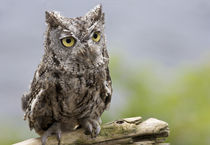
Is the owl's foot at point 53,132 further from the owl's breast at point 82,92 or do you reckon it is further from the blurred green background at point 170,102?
the blurred green background at point 170,102

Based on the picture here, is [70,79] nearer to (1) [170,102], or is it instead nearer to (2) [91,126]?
(2) [91,126]

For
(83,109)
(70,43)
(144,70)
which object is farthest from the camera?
(144,70)

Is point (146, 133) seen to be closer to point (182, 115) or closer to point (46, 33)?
point (46, 33)

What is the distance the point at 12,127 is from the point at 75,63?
1.76 m

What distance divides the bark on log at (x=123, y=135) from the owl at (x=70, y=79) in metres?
0.04

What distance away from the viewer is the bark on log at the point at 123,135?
1.82 metres

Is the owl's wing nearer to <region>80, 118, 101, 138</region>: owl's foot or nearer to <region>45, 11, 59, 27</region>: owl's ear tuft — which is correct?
<region>80, 118, 101, 138</region>: owl's foot

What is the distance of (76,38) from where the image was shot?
1552 mm

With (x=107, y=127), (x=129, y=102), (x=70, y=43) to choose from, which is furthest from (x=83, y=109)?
(x=129, y=102)

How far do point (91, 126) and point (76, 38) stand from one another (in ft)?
1.85

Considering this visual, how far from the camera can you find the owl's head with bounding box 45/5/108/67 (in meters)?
1.55

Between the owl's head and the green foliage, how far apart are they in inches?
57.8

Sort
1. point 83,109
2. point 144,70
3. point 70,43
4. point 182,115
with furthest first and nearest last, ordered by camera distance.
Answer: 1. point 144,70
2. point 182,115
3. point 83,109
4. point 70,43

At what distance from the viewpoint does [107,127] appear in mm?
1864
